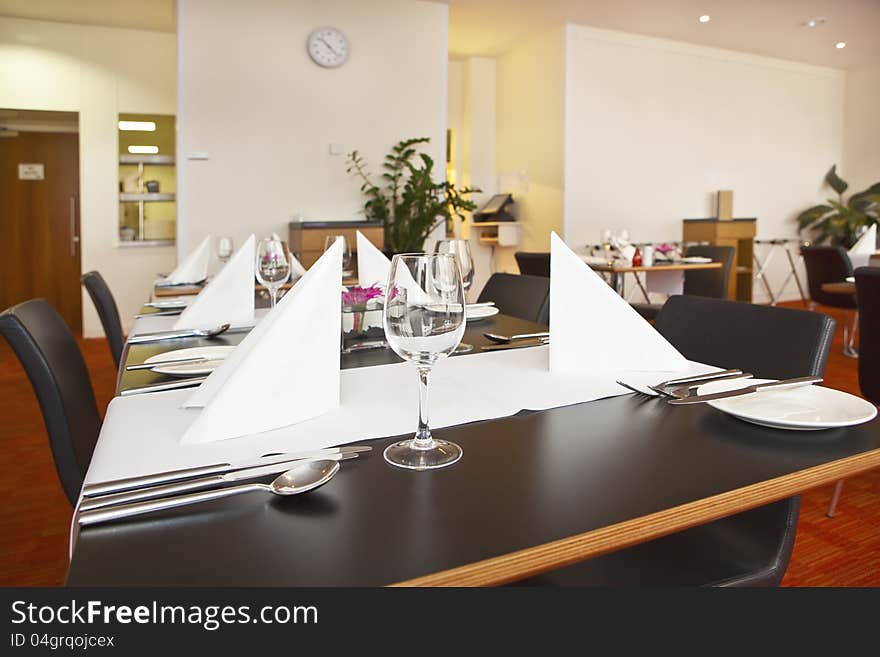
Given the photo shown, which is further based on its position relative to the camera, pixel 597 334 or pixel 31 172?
pixel 31 172

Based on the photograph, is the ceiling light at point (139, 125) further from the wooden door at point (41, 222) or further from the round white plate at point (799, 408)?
the round white plate at point (799, 408)

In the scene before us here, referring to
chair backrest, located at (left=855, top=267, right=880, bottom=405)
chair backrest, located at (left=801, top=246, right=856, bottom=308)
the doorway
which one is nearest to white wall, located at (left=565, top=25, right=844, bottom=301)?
chair backrest, located at (left=801, top=246, right=856, bottom=308)

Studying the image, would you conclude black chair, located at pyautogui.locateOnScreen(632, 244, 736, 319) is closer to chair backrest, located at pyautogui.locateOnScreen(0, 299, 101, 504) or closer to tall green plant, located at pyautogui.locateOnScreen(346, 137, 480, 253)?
tall green plant, located at pyautogui.locateOnScreen(346, 137, 480, 253)

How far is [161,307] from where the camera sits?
2.20 meters

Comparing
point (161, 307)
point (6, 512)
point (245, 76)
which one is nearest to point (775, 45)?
point (245, 76)

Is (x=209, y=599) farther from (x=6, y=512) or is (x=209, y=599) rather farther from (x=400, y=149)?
(x=400, y=149)

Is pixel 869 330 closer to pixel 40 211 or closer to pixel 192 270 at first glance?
pixel 192 270

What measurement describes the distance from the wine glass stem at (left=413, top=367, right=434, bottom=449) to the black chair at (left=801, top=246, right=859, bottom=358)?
5.28m

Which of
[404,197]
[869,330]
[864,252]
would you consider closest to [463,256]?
[869,330]

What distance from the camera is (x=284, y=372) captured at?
0.89 metres

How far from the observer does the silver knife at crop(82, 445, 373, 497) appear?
2.15 feet

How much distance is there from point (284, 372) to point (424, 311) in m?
0.26

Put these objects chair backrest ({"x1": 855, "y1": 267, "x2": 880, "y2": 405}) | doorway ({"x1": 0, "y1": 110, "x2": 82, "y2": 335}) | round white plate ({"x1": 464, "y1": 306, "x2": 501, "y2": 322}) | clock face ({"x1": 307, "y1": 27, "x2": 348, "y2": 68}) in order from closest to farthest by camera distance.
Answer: round white plate ({"x1": 464, "y1": 306, "x2": 501, "y2": 322}), chair backrest ({"x1": 855, "y1": 267, "x2": 880, "y2": 405}), clock face ({"x1": 307, "y1": 27, "x2": 348, "y2": 68}), doorway ({"x1": 0, "y1": 110, "x2": 82, "y2": 335})

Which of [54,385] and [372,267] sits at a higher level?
[372,267]
